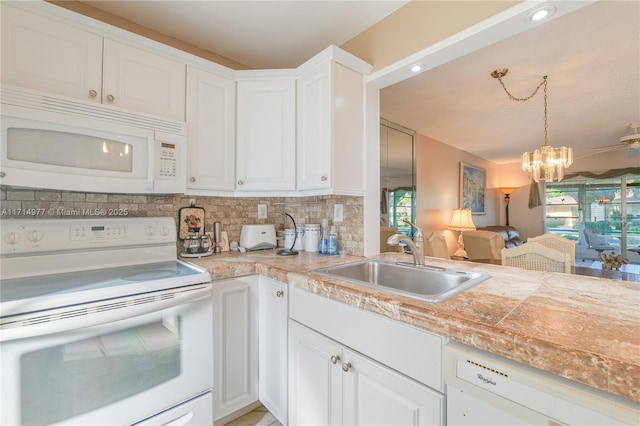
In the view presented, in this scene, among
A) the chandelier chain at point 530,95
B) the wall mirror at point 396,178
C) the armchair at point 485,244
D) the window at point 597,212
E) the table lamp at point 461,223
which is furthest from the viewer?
the window at point 597,212

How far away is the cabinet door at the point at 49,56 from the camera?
3.81 feet

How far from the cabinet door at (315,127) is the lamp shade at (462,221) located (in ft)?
10.8

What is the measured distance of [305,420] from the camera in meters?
1.28

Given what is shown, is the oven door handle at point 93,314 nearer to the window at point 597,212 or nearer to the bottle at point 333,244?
the bottle at point 333,244

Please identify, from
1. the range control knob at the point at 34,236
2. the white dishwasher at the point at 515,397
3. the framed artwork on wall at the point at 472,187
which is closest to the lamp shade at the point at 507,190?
the framed artwork on wall at the point at 472,187

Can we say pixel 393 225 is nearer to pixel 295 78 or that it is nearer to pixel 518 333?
pixel 295 78

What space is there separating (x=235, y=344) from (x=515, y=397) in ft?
4.20

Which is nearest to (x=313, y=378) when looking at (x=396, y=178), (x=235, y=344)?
(x=235, y=344)

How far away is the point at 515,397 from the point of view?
0.65 meters

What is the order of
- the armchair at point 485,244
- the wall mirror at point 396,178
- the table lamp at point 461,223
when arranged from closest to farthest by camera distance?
the wall mirror at point 396,178, the armchair at point 485,244, the table lamp at point 461,223

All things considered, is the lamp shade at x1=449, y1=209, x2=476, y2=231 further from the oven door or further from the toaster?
the oven door

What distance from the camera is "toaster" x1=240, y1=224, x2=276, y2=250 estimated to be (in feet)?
6.58

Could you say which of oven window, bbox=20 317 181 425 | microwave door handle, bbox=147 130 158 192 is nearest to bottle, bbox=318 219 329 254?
oven window, bbox=20 317 181 425

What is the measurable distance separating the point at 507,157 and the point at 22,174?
708 cm
